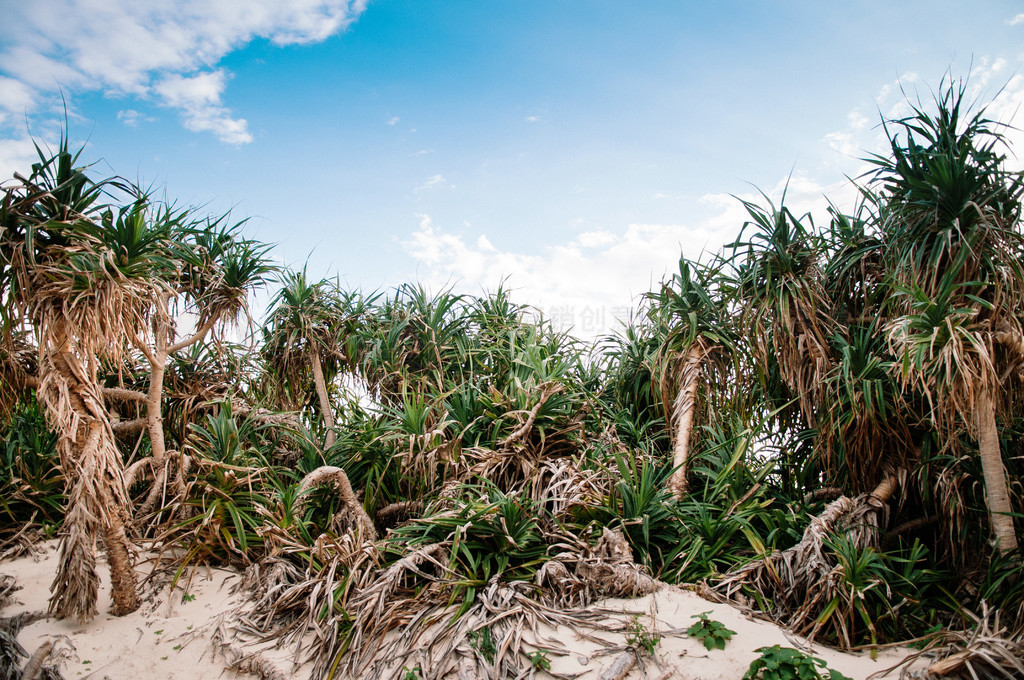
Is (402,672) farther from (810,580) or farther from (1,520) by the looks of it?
(1,520)

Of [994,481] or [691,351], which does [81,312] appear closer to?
[691,351]

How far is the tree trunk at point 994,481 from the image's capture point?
4.44 meters

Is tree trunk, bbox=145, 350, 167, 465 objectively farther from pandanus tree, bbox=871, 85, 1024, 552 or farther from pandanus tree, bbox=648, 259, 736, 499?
pandanus tree, bbox=871, 85, 1024, 552

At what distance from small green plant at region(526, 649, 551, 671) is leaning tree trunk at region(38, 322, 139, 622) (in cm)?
331

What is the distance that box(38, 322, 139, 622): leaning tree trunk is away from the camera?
4500mm

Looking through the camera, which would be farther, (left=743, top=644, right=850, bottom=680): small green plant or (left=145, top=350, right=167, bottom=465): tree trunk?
(left=145, top=350, right=167, bottom=465): tree trunk

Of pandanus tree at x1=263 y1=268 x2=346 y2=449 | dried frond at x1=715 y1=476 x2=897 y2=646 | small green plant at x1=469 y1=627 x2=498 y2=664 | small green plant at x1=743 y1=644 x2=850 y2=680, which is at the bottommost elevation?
small green plant at x1=743 y1=644 x2=850 y2=680

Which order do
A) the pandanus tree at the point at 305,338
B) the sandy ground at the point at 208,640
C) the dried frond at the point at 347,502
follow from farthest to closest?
the pandanus tree at the point at 305,338 → the dried frond at the point at 347,502 → the sandy ground at the point at 208,640

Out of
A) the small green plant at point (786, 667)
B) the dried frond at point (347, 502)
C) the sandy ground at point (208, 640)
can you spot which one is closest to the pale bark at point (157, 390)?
the sandy ground at point (208, 640)

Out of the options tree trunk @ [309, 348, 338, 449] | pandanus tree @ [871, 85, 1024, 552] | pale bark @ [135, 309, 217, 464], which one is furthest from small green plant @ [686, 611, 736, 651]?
tree trunk @ [309, 348, 338, 449]

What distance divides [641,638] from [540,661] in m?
0.65

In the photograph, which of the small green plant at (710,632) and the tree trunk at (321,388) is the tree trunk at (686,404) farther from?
the tree trunk at (321,388)

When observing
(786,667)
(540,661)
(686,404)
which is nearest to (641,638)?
(540,661)

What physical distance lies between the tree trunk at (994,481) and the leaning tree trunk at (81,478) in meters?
6.42
